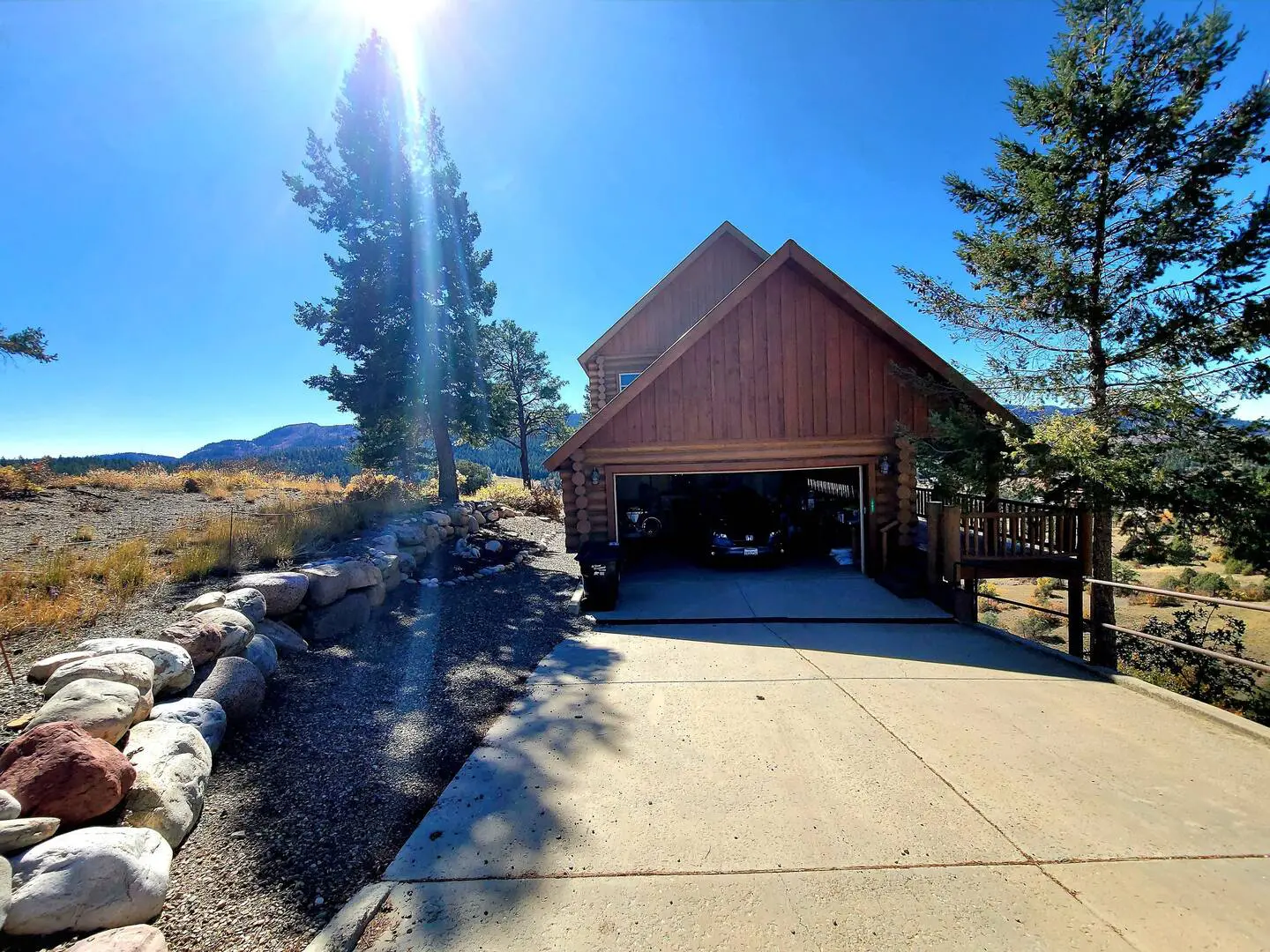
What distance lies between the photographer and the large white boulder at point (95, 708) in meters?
2.79

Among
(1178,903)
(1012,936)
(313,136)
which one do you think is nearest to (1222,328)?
(1178,903)

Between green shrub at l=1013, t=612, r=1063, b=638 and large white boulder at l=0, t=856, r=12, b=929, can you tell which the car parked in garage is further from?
large white boulder at l=0, t=856, r=12, b=929

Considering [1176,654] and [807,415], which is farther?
[807,415]

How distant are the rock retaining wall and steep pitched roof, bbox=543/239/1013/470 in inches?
204

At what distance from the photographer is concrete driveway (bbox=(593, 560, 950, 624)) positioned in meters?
7.48

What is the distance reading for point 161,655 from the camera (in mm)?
3572

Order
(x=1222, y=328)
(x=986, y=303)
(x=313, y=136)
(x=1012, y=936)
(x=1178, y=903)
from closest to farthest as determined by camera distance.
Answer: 1. (x=1012, y=936)
2. (x=1178, y=903)
3. (x=1222, y=328)
4. (x=986, y=303)
5. (x=313, y=136)

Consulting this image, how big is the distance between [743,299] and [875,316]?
228cm

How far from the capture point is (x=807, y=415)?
361 inches

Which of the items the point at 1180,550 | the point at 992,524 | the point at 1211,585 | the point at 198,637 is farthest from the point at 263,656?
the point at 1211,585

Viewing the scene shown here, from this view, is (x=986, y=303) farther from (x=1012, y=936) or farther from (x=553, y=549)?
(x=553, y=549)

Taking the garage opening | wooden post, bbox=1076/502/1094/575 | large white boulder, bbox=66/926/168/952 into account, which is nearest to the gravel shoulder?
large white boulder, bbox=66/926/168/952

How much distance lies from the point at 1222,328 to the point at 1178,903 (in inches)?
286

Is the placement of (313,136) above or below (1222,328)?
above
